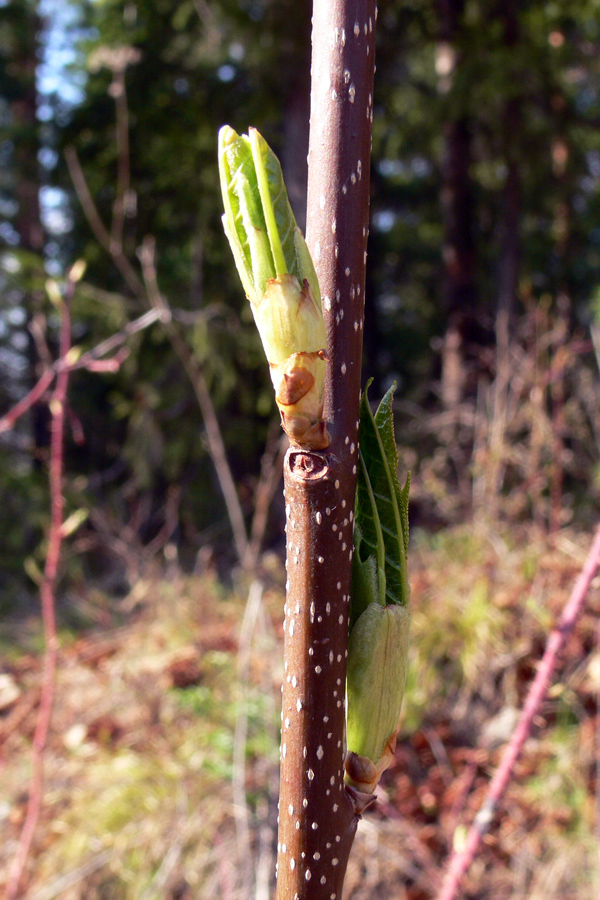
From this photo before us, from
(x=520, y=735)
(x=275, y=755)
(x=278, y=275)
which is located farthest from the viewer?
(x=275, y=755)

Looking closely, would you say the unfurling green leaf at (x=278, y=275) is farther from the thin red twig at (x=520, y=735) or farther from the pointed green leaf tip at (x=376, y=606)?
the thin red twig at (x=520, y=735)

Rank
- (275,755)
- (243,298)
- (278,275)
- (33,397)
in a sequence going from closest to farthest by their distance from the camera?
1. (278,275)
2. (33,397)
3. (275,755)
4. (243,298)

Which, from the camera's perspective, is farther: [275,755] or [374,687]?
[275,755]

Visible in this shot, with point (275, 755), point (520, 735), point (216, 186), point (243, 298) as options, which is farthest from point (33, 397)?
point (216, 186)

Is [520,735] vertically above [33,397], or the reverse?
[33,397]

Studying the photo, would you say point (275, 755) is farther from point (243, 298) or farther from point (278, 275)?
point (243, 298)

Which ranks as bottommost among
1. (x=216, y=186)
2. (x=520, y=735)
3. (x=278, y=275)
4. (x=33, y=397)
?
(x=520, y=735)

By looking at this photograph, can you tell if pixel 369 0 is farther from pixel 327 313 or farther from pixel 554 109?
pixel 554 109
